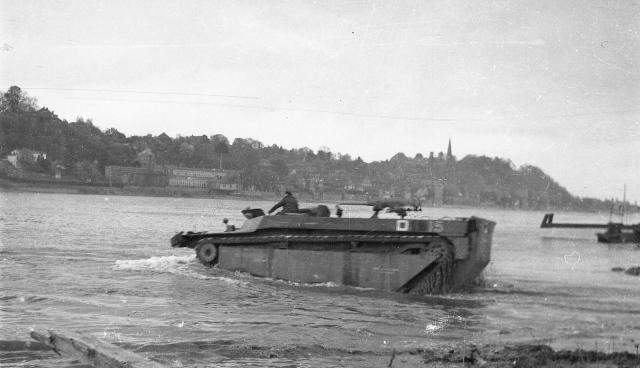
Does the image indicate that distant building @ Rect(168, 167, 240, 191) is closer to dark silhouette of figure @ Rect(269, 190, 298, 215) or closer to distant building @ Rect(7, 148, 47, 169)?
distant building @ Rect(7, 148, 47, 169)

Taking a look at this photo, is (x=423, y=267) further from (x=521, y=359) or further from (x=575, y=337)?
(x=521, y=359)

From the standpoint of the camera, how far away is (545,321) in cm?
1355

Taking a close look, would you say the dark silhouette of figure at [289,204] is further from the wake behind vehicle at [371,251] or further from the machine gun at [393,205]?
the machine gun at [393,205]

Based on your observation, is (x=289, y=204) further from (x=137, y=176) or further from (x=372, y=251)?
(x=137, y=176)

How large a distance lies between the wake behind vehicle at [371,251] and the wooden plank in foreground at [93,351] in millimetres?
8868

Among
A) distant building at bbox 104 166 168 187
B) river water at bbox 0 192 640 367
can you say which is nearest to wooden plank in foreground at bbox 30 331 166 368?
river water at bbox 0 192 640 367

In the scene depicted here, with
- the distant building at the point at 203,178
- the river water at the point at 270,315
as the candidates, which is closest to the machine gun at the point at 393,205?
the river water at the point at 270,315

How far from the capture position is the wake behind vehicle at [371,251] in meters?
15.8

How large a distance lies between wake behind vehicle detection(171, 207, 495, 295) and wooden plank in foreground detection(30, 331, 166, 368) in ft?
29.1

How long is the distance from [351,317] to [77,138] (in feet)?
328

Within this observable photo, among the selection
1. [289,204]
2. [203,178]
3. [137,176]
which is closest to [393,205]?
[289,204]

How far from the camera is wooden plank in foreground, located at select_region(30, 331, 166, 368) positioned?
254 inches

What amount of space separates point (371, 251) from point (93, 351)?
384 inches

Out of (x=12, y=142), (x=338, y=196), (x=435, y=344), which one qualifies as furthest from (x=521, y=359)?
(x=12, y=142)
